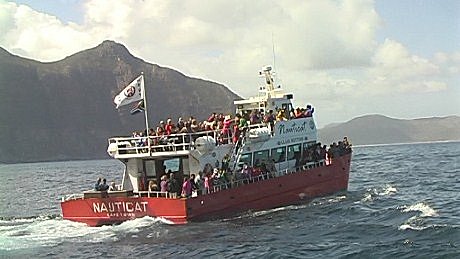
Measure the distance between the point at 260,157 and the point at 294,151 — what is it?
10.4 feet

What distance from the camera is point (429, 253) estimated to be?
1877 centimetres

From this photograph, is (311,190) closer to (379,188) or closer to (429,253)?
(379,188)

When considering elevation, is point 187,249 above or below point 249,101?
below

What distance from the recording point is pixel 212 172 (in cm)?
2864

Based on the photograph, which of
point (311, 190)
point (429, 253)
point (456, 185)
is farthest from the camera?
point (456, 185)

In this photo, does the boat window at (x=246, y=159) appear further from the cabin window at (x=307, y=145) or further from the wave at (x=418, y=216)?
the wave at (x=418, y=216)

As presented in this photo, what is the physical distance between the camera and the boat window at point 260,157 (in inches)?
1244

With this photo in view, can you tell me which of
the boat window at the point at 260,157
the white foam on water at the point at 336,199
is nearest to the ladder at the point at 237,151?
the boat window at the point at 260,157

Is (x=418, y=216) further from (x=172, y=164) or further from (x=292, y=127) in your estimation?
(x=172, y=164)

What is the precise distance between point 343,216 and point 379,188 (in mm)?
12784

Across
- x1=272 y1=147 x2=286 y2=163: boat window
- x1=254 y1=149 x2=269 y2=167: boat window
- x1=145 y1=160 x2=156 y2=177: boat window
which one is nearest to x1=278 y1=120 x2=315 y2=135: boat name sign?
x1=272 y1=147 x2=286 y2=163: boat window

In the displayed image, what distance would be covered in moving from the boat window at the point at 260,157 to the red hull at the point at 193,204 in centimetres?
140

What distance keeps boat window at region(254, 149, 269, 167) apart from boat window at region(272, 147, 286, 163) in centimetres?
67

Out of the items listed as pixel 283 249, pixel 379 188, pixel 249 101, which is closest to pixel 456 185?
pixel 379 188
